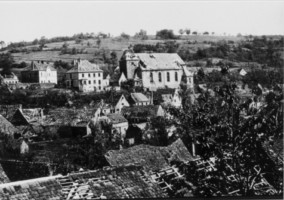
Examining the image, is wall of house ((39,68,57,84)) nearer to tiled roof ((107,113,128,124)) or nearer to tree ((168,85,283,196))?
tiled roof ((107,113,128,124))

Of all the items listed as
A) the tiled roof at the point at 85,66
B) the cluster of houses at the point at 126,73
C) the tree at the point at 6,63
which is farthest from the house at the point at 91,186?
the tree at the point at 6,63

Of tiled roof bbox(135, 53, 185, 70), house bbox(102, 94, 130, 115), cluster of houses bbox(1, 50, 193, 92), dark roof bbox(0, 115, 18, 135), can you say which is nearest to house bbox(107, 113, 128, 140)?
house bbox(102, 94, 130, 115)

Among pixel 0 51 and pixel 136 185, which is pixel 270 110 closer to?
pixel 136 185

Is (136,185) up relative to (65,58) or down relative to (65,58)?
down

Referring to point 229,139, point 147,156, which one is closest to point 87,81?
point 147,156

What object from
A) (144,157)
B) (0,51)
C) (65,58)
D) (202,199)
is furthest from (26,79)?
(202,199)

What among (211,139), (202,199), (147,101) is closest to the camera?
(211,139)

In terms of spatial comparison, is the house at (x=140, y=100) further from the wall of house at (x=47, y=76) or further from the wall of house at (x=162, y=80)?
the wall of house at (x=47, y=76)
